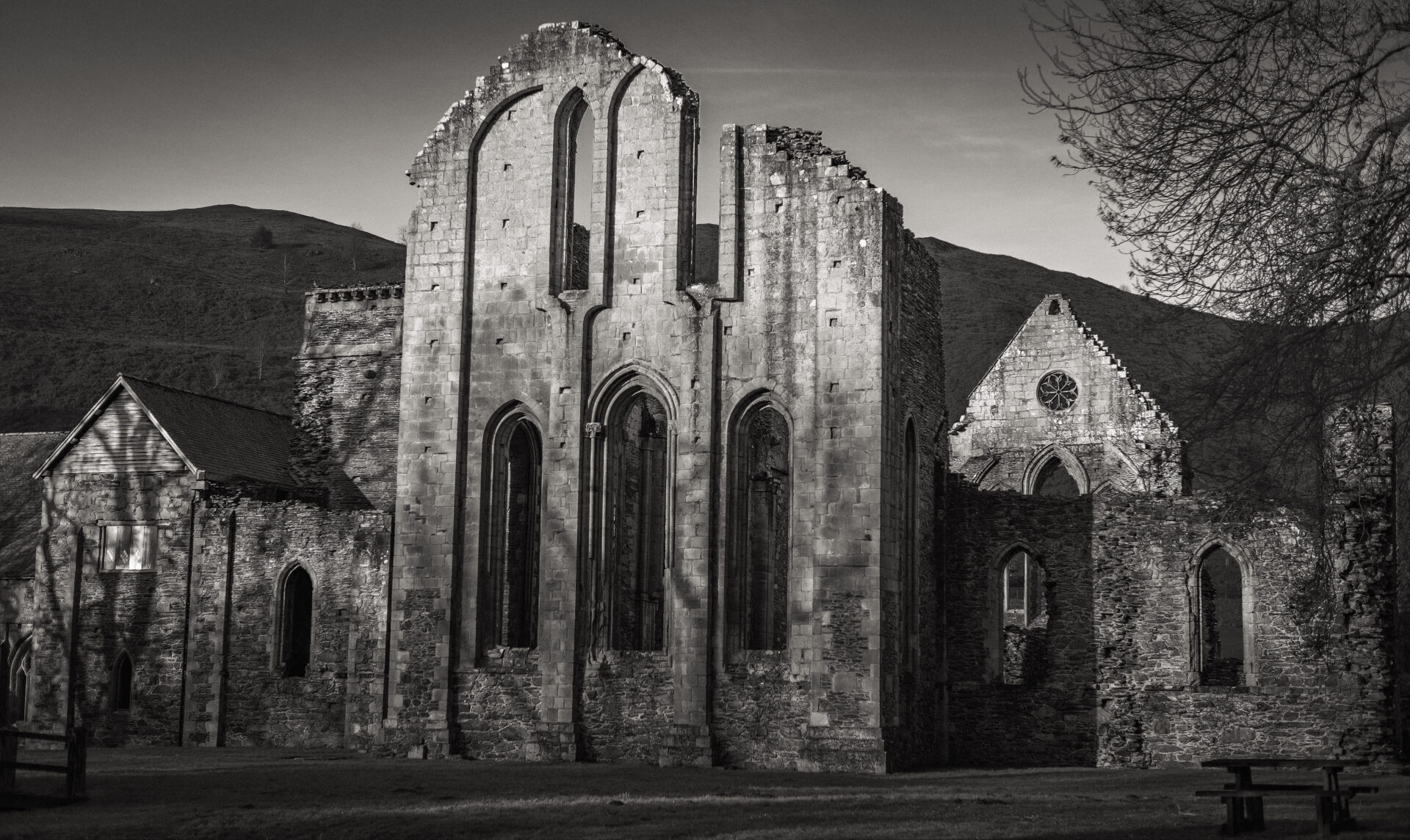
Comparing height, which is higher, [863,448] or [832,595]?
[863,448]

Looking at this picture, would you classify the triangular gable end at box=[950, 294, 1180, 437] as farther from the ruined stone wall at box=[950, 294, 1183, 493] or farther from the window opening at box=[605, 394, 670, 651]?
the window opening at box=[605, 394, 670, 651]

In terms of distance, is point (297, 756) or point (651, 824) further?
point (297, 756)

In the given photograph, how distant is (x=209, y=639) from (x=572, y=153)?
11.7 meters

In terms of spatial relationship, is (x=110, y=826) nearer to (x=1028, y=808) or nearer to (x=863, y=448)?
(x=1028, y=808)

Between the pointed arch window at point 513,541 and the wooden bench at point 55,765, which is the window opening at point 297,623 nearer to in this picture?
the pointed arch window at point 513,541

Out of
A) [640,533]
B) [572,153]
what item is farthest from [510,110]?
[640,533]

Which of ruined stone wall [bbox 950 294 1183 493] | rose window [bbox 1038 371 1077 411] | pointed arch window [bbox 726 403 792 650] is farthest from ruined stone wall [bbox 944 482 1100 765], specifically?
rose window [bbox 1038 371 1077 411]

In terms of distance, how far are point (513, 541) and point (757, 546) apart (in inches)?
165

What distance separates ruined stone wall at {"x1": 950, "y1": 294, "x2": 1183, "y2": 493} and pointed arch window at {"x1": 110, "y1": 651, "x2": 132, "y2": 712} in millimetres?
18979

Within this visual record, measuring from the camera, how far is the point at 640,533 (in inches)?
1078

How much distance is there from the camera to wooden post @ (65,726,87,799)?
17.7m

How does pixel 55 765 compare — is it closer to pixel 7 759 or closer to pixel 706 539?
pixel 7 759

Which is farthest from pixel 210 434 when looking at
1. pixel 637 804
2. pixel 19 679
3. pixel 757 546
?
pixel 637 804

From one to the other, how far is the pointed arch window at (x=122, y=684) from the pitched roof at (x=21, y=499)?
14.8 ft
